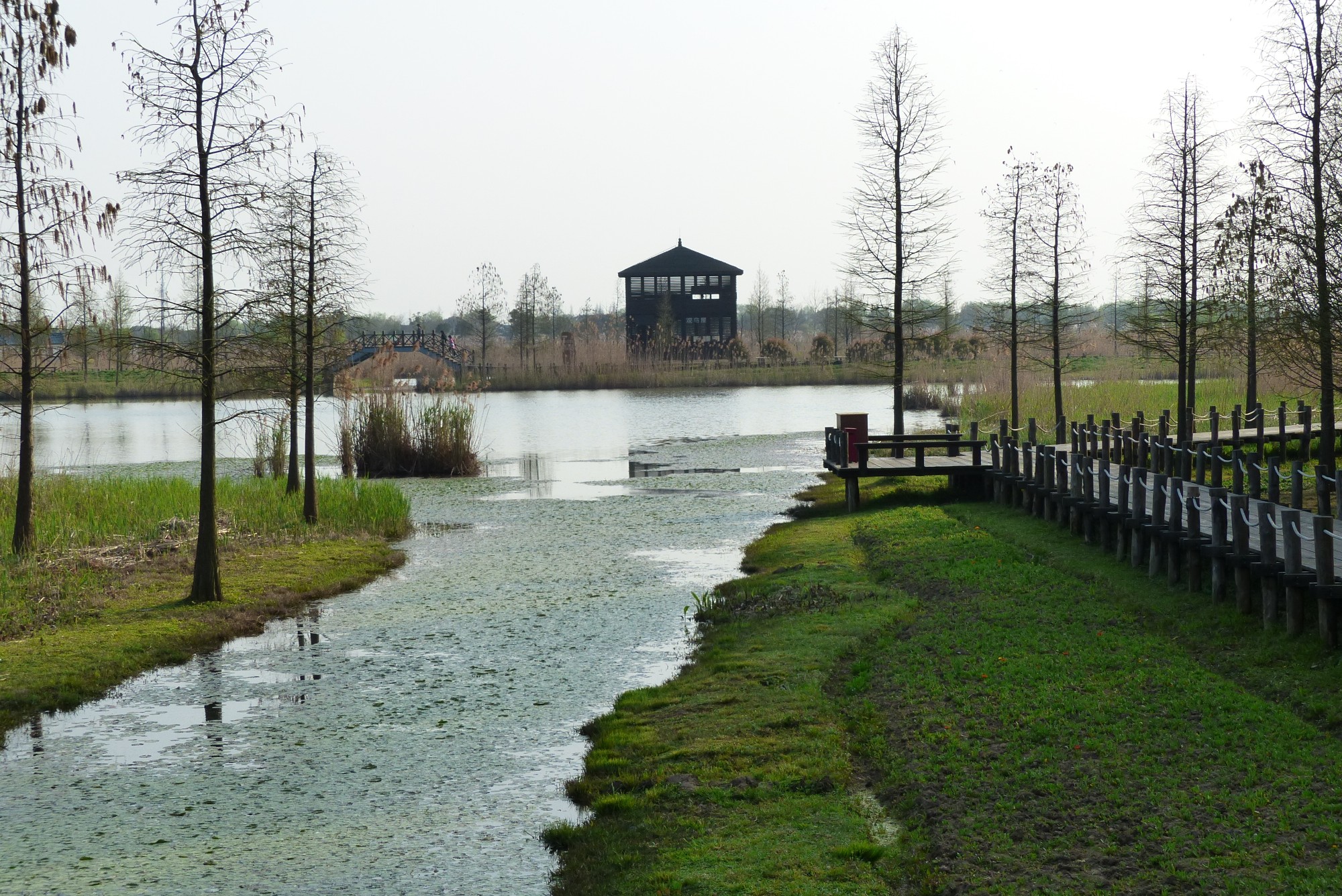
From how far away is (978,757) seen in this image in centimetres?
836

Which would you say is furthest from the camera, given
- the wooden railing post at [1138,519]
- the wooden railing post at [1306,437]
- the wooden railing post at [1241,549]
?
the wooden railing post at [1306,437]

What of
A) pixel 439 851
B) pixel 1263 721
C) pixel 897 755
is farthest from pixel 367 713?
pixel 1263 721

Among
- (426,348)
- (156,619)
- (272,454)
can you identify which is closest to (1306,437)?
(156,619)

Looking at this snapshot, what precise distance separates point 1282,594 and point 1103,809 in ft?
17.6

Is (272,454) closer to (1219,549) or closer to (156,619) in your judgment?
(156,619)

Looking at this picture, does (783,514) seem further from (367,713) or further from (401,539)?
(367,713)

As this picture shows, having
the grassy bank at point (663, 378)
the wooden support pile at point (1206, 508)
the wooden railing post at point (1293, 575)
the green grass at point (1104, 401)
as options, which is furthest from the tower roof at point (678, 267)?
the wooden railing post at point (1293, 575)

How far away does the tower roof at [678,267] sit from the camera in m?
82.7

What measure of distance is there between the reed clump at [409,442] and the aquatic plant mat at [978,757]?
761 inches

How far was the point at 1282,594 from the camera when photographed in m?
11.5

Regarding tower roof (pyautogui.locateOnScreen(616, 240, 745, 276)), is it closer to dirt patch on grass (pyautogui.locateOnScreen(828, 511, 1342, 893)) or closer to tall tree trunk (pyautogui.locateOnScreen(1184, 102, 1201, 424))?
tall tree trunk (pyautogui.locateOnScreen(1184, 102, 1201, 424))

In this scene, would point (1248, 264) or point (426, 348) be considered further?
point (426, 348)

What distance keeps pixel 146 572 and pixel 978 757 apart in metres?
12.4

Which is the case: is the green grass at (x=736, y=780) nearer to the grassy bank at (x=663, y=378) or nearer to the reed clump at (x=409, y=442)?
the reed clump at (x=409, y=442)
